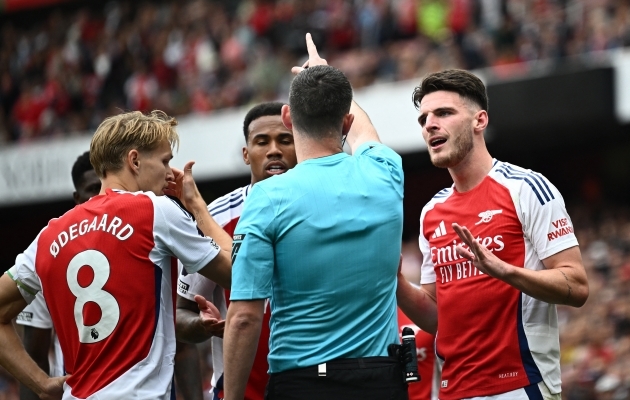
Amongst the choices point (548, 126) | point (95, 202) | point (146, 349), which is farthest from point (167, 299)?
point (548, 126)

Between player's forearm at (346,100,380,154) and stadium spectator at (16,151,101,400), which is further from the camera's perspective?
stadium spectator at (16,151,101,400)

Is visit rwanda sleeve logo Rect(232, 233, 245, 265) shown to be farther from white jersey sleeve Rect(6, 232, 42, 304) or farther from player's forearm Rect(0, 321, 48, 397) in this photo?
player's forearm Rect(0, 321, 48, 397)

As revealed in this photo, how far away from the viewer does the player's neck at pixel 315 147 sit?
4.41m

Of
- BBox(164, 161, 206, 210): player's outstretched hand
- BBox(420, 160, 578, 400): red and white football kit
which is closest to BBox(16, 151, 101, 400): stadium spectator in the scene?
BBox(164, 161, 206, 210): player's outstretched hand

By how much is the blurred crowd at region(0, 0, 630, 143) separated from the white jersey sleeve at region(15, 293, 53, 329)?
33.5ft

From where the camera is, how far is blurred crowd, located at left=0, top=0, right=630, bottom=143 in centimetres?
1542

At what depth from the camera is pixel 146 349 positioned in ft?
15.0

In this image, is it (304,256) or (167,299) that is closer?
(304,256)

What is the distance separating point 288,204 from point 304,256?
224mm

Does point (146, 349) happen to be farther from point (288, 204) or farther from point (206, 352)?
point (206, 352)

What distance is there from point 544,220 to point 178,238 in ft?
5.69

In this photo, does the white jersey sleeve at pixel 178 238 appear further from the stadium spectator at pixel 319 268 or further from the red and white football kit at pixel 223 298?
the red and white football kit at pixel 223 298

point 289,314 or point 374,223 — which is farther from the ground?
point 374,223

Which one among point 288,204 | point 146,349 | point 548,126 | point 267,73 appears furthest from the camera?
point 267,73
